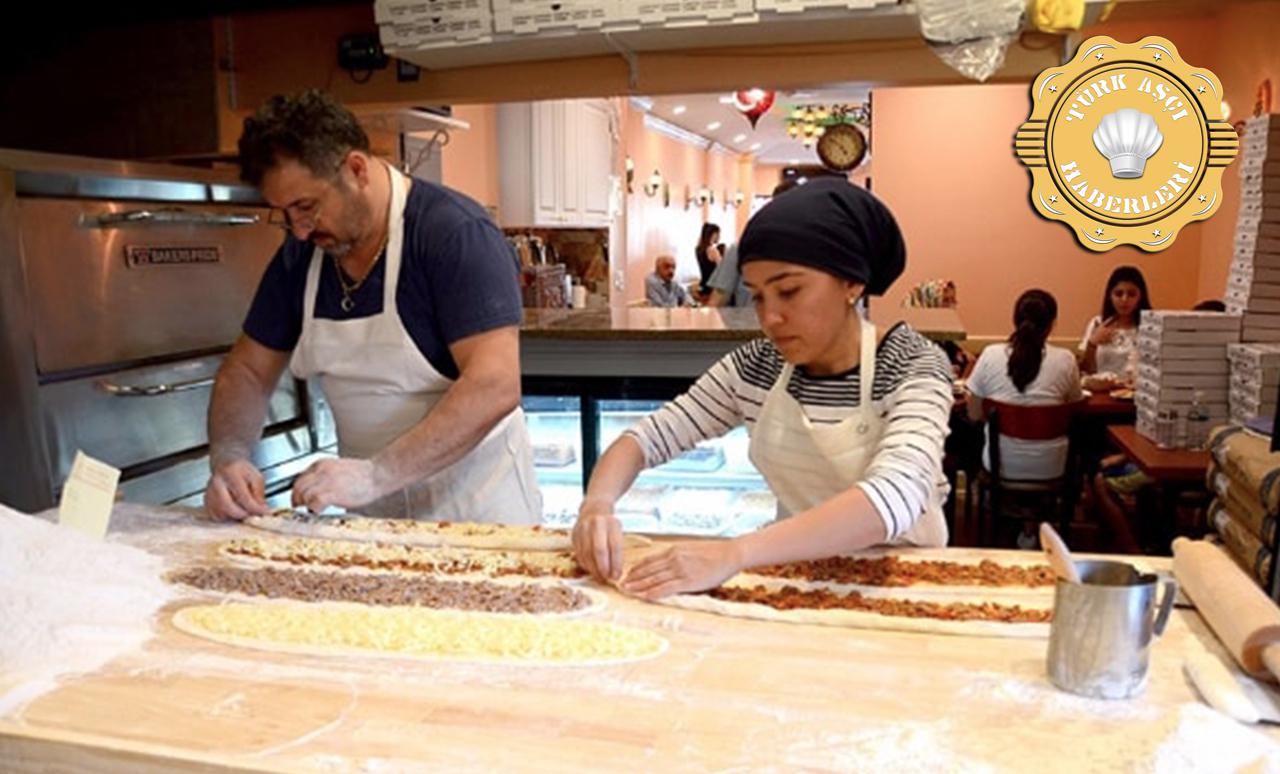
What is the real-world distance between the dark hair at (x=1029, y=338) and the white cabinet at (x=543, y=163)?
133 inches

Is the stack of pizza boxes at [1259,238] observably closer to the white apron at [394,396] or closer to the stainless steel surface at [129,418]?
the white apron at [394,396]

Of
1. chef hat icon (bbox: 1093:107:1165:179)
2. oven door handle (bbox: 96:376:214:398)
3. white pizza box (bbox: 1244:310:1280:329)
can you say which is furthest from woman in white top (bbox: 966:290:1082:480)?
oven door handle (bbox: 96:376:214:398)

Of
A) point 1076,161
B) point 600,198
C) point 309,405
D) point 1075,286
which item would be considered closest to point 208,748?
point 309,405

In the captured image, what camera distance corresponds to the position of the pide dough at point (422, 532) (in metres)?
1.45

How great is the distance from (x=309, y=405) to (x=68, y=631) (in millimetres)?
1772

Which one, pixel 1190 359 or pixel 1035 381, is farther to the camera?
pixel 1035 381

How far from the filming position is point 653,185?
33.6ft

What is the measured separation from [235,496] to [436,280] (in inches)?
19.9

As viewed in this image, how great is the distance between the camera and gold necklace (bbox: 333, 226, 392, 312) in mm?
1762

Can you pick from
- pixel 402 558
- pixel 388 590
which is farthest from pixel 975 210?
pixel 388 590

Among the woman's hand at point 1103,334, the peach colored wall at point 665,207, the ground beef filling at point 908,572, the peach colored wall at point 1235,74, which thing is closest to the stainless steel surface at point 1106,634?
the ground beef filling at point 908,572

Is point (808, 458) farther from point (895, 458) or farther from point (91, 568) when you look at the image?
point (91, 568)

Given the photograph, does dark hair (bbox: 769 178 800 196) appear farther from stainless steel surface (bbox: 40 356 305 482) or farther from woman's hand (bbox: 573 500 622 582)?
stainless steel surface (bbox: 40 356 305 482)

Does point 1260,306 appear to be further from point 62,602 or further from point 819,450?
point 62,602
